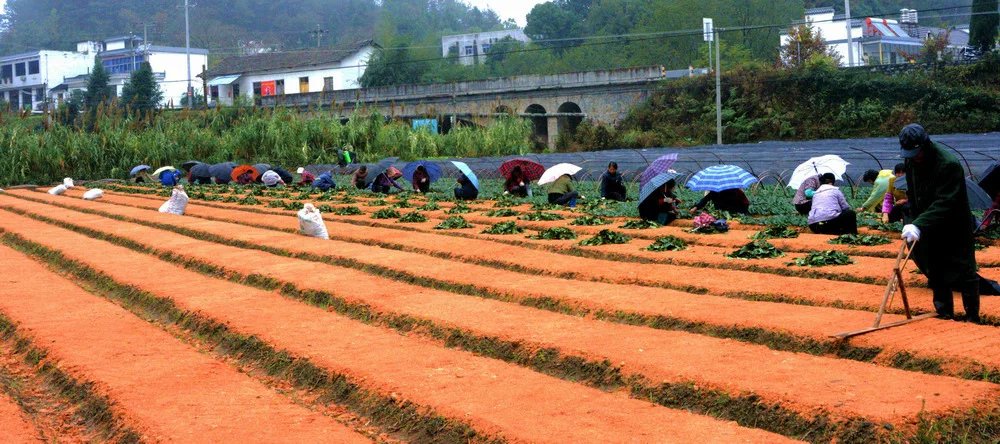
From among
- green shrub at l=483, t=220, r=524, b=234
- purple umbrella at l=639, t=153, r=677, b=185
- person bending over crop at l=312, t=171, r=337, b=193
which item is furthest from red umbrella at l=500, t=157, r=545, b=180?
person bending over crop at l=312, t=171, r=337, b=193

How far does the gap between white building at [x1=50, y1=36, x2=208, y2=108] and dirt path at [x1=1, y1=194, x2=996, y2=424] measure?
6496 centimetres

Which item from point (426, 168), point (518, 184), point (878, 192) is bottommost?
point (878, 192)

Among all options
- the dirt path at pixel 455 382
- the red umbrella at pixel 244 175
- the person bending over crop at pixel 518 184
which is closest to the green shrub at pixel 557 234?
the dirt path at pixel 455 382

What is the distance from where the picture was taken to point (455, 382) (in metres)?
6.61

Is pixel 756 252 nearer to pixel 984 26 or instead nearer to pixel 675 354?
pixel 675 354

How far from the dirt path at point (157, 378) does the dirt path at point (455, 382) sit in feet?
1.89

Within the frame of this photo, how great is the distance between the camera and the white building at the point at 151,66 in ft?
247

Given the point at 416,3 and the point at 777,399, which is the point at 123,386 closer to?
the point at 777,399

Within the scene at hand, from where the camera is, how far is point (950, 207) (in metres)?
7.48

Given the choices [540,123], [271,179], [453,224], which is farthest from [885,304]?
[540,123]

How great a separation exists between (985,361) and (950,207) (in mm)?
1476

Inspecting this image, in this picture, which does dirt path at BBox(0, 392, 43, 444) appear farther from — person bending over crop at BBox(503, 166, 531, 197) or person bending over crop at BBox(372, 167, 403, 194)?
person bending over crop at BBox(372, 167, 403, 194)

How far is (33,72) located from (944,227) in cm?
8067

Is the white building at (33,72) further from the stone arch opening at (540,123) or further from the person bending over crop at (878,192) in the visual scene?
the person bending over crop at (878,192)
